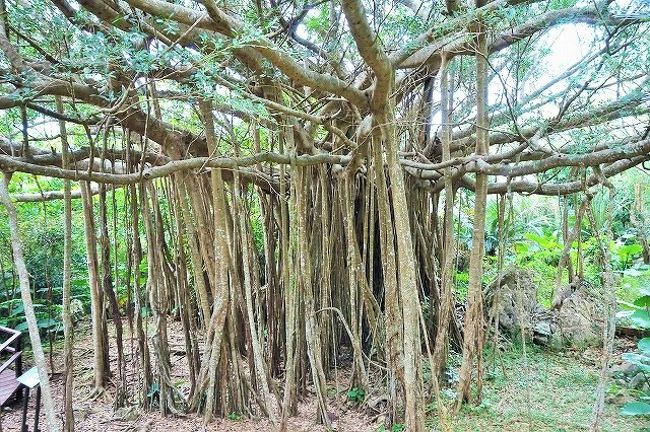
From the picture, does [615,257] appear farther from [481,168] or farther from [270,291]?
[270,291]

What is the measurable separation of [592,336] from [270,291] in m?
2.99

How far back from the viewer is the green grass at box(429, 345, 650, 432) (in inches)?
105

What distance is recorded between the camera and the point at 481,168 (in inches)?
106

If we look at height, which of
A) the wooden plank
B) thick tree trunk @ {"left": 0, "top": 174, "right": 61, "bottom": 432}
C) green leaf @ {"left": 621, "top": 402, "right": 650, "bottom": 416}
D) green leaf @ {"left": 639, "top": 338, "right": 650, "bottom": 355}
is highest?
thick tree trunk @ {"left": 0, "top": 174, "right": 61, "bottom": 432}

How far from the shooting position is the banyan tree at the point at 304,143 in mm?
1912

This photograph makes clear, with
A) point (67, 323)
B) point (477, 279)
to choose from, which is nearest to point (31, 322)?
point (67, 323)

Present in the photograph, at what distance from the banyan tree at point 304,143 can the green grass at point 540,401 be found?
20cm

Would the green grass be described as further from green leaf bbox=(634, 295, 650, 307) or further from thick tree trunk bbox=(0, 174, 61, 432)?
thick tree trunk bbox=(0, 174, 61, 432)

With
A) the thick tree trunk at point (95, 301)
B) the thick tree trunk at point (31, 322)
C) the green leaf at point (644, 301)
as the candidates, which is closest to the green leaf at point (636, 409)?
the green leaf at point (644, 301)

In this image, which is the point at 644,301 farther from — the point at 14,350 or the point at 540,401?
the point at 14,350

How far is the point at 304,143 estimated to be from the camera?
3064 mm

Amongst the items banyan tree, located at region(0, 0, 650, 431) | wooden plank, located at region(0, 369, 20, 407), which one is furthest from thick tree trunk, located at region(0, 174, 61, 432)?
A: wooden plank, located at region(0, 369, 20, 407)

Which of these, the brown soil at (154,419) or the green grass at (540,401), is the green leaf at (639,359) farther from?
the brown soil at (154,419)

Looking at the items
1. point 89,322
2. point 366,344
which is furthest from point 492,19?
point 89,322
